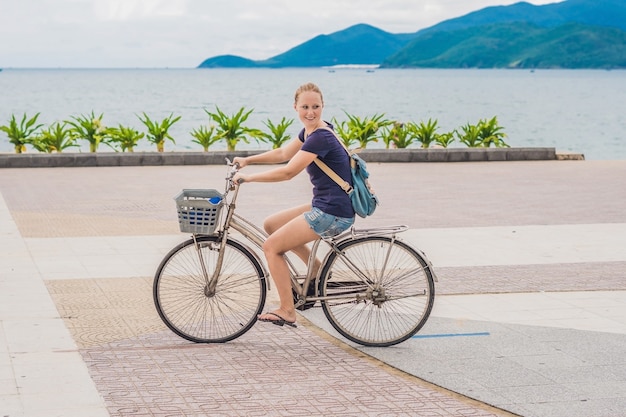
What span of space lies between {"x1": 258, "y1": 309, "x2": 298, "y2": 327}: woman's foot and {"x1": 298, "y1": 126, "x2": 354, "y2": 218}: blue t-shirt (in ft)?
2.46

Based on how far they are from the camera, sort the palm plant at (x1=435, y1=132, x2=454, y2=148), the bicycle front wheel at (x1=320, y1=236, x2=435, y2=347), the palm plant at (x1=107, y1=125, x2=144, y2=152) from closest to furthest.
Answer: the bicycle front wheel at (x1=320, y1=236, x2=435, y2=347) → the palm plant at (x1=107, y1=125, x2=144, y2=152) → the palm plant at (x1=435, y1=132, x2=454, y2=148)

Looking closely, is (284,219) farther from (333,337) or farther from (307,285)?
(333,337)

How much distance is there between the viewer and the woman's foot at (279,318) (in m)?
7.02

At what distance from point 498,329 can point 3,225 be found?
6.79 m

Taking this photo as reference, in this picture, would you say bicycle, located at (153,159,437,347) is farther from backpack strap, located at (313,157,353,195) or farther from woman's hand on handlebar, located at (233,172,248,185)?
backpack strap, located at (313,157,353,195)

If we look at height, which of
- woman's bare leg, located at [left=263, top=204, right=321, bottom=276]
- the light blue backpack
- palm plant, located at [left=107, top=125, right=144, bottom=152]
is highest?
the light blue backpack

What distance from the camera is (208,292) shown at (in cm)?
716

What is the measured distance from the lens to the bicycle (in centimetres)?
692

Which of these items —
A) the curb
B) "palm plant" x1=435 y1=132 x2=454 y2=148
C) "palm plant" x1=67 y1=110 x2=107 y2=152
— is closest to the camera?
the curb

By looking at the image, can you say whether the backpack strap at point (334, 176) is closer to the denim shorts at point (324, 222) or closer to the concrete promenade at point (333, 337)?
the denim shorts at point (324, 222)

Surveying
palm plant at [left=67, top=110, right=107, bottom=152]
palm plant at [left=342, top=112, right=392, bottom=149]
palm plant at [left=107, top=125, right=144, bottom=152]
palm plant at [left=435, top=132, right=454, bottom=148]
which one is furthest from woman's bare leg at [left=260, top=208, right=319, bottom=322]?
palm plant at [left=435, top=132, right=454, bottom=148]

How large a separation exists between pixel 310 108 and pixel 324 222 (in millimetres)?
719

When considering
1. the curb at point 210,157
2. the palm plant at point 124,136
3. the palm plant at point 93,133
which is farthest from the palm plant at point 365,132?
the palm plant at point 93,133

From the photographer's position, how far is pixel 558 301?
27.4 feet
